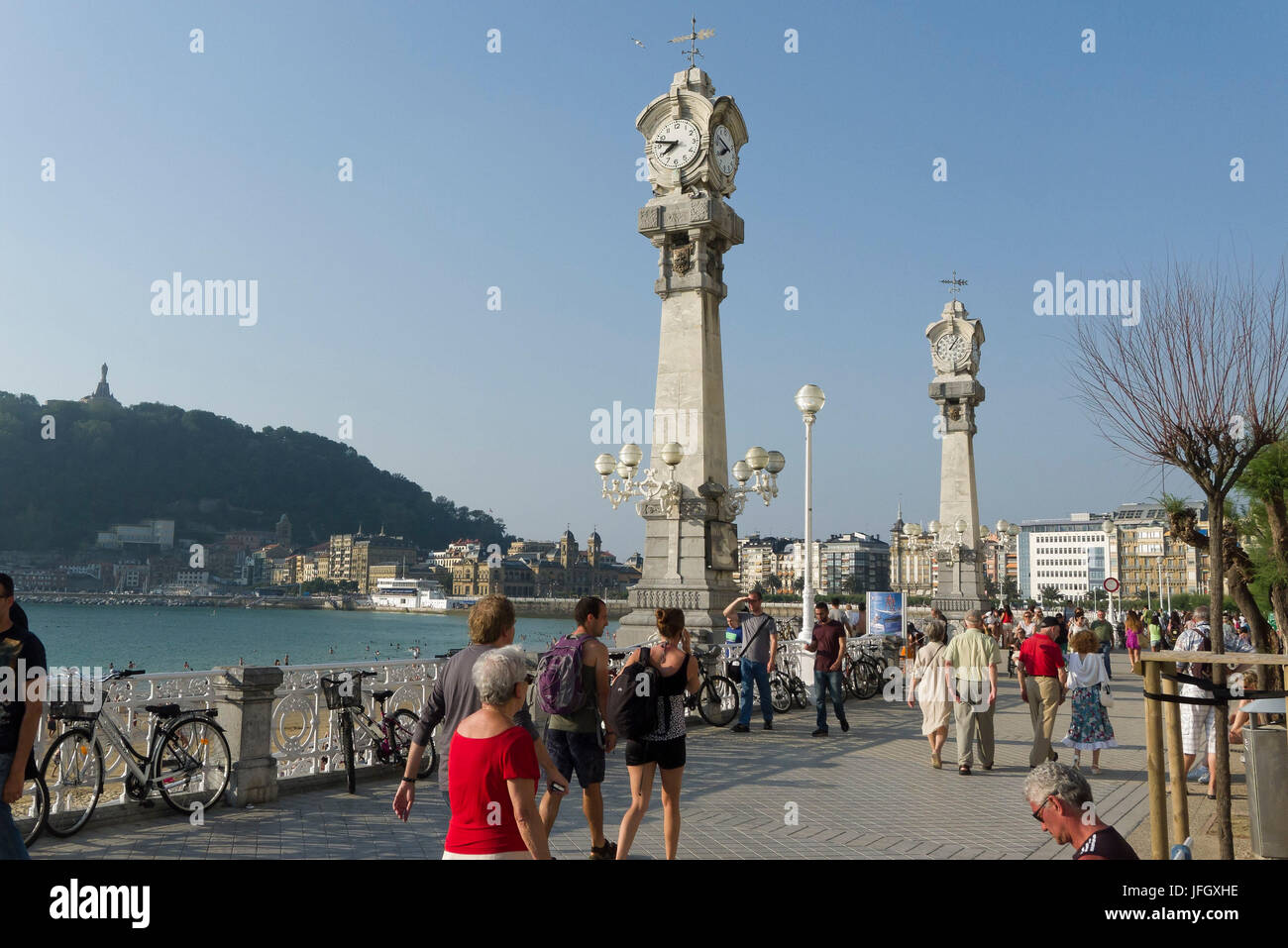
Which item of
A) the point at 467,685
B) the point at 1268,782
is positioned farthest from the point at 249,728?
the point at 1268,782

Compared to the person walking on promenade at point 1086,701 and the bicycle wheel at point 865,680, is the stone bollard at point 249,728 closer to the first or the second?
the person walking on promenade at point 1086,701

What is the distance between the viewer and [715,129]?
63.1ft

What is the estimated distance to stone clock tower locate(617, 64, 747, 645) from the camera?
18312 mm

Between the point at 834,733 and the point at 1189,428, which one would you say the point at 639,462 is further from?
the point at 1189,428

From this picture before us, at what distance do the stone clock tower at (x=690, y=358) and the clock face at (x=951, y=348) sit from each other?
54.9 ft

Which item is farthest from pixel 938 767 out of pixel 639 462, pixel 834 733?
pixel 639 462

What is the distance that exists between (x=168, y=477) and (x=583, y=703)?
182 m

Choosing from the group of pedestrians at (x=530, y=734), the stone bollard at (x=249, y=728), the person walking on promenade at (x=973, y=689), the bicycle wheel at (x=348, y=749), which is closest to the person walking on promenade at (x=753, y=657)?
the person walking on promenade at (x=973, y=689)

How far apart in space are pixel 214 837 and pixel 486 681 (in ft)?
15.3

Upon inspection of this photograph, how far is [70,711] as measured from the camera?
785cm

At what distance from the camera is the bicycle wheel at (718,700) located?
1507cm

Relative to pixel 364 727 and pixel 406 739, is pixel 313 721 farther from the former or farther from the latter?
pixel 406 739
